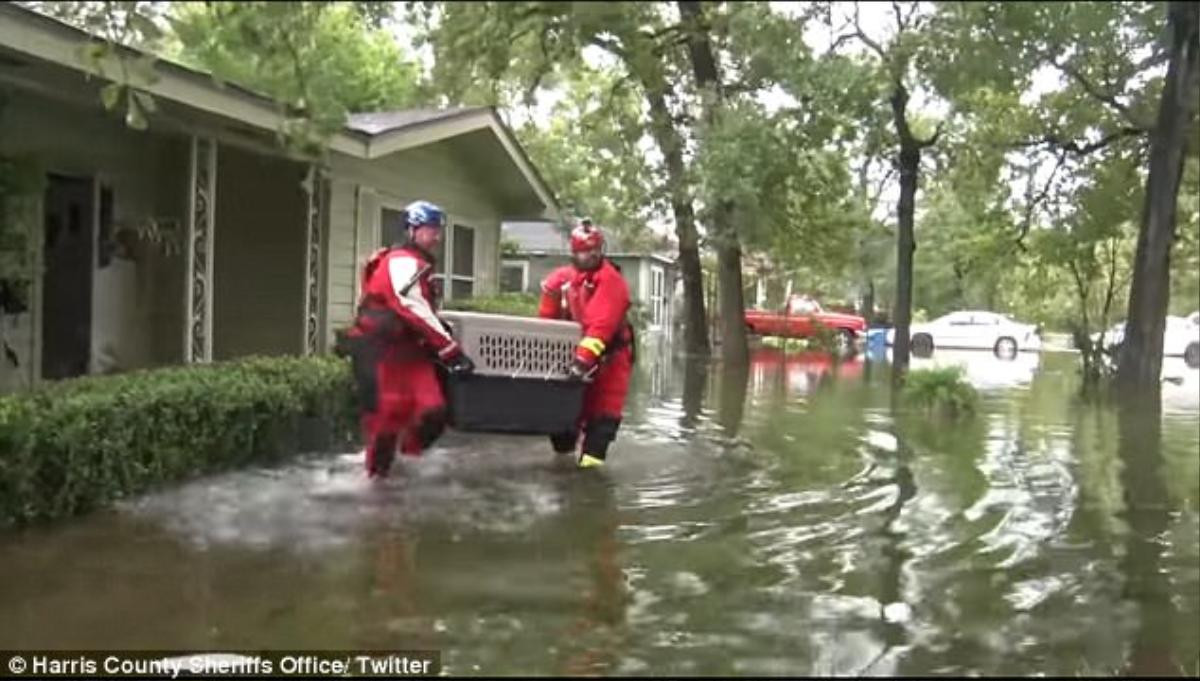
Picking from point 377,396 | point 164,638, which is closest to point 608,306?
point 377,396

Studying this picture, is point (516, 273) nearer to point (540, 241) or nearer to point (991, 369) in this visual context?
point (540, 241)

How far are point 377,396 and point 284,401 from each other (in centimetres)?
122

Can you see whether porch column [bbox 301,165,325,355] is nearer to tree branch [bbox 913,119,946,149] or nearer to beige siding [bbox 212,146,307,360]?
beige siding [bbox 212,146,307,360]

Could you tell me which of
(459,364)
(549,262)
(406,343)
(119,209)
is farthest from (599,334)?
(549,262)

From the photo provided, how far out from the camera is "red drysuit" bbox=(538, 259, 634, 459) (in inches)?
346

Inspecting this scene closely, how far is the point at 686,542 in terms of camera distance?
281 inches

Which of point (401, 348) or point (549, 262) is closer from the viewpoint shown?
point (401, 348)

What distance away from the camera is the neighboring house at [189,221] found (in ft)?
37.2

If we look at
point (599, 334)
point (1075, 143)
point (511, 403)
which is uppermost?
point (1075, 143)

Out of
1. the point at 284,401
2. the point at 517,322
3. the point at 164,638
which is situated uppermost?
the point at 517,322

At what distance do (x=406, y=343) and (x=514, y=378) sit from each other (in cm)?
70

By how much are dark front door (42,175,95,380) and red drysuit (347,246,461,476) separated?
5.26m

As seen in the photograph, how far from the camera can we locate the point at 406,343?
27.3 feet

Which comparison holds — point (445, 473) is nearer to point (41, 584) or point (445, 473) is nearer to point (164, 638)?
point (41, 584)
